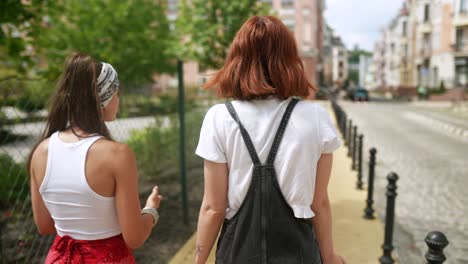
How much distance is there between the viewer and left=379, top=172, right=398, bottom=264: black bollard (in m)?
3.77

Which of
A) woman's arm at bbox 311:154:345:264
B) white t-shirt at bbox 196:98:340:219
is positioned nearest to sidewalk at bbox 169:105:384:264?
woman's arm at bbox 311:154:345:264

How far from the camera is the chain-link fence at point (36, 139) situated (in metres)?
3.80

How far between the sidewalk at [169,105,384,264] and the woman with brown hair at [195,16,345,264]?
176 cm

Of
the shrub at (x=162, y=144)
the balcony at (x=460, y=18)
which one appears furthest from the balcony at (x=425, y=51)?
the shrub at (x=162, y=144)

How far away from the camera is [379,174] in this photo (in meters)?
8.84

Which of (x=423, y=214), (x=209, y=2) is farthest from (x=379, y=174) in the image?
(x=209, y=2)

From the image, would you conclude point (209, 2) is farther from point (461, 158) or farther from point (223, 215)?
point (223, 215)

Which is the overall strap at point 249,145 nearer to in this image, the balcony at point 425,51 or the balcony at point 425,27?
the balcony at point 425,51

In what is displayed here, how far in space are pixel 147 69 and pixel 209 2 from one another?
715 cm

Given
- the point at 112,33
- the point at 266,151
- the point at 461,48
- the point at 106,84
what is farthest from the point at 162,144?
the point at 461,48

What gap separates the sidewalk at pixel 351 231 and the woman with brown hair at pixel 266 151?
69.4 inches

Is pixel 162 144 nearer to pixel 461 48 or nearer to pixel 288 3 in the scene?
pixel 288 3

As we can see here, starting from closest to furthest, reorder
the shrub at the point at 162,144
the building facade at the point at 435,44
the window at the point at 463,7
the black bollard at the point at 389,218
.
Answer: the black bollard at the point at 389,218, the shrub at the point at 162,144, the window at the point at 463,7, the building facade at the point at 435,44

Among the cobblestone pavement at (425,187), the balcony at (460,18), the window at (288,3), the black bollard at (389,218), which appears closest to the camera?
the black bollard at (389,218)
